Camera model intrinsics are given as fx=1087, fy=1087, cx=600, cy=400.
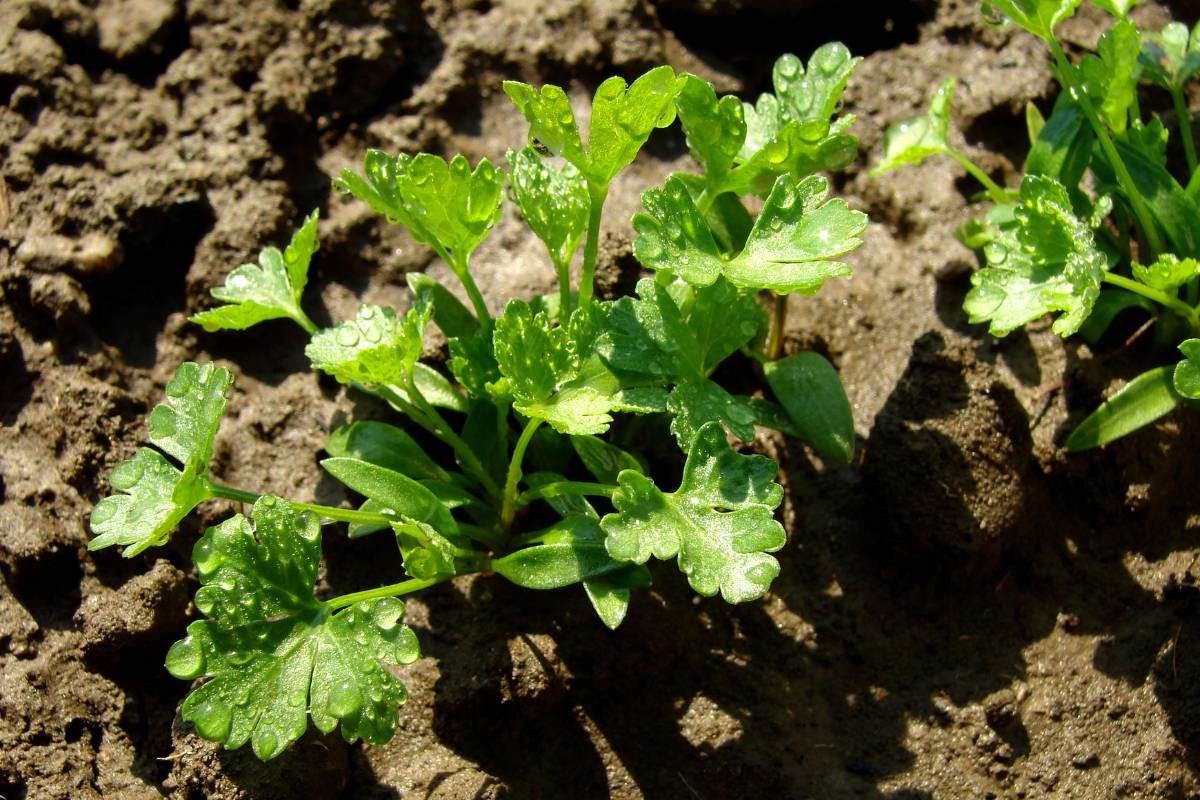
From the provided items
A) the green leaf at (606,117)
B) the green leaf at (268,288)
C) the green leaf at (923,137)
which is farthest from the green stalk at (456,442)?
the green leaf at (923,137)

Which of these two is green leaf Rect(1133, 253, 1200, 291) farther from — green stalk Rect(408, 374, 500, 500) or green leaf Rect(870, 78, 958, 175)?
green stalk Rect(408, 374, 500, 500)

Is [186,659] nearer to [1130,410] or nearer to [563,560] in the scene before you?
[563,560]

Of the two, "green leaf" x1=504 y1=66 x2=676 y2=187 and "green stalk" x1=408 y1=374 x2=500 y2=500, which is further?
"green stalk" x1=408 y1=374 x2=500 y2=500

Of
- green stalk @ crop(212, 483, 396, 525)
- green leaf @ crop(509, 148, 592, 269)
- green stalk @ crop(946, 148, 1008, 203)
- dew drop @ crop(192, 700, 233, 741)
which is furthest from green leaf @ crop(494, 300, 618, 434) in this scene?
green stalk @ crop(946, 148, 1008, 203)

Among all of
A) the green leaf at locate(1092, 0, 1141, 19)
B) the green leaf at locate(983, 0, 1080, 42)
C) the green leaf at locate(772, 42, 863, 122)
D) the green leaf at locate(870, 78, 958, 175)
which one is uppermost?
the green leaf at locate(983, 0, 1080, 42)

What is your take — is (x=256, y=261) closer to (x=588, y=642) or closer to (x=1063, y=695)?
(x=588, y=642)

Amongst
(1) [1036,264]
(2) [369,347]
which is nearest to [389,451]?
(2) [369,347]

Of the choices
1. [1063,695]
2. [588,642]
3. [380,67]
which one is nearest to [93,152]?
[380,67]

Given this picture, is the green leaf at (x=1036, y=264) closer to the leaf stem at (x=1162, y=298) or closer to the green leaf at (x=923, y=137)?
the leaf stem at (x=1162, y=298)
